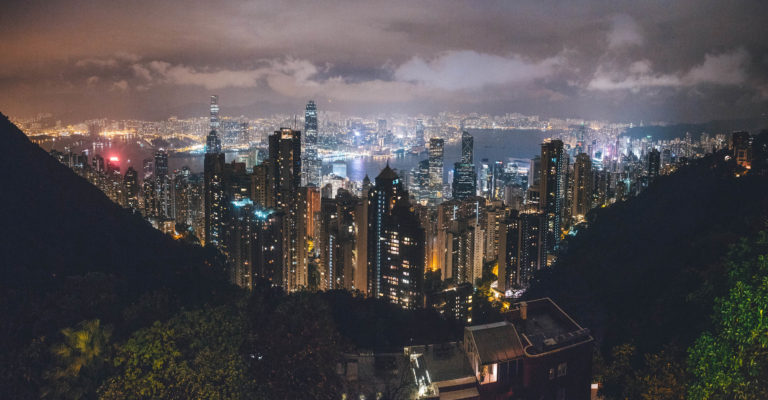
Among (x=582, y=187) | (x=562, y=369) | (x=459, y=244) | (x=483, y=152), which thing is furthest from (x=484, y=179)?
(x=562, y=369)

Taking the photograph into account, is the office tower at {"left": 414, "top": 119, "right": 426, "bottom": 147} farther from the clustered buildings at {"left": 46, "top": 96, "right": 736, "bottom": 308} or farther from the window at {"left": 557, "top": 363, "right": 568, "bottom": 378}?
the window at {"left": 557, "top": 363, "right": 568, "bottom": 378}

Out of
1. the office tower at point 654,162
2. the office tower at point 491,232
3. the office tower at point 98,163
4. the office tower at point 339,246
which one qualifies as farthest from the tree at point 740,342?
the office tower at point 98,163

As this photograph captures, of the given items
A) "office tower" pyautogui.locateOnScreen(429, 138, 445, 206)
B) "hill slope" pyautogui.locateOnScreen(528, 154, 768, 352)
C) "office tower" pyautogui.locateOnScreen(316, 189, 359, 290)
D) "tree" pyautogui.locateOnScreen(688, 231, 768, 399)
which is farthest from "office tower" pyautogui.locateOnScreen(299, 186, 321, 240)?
"tree" pyautogui.locateOnScreen(688, 231, 768, 399)

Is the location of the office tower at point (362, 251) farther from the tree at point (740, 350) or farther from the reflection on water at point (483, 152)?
the reflection on water at point (483, 152)

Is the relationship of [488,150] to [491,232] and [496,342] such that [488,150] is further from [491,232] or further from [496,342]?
[496,342]

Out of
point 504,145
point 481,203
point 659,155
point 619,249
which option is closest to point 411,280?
point 619,249
